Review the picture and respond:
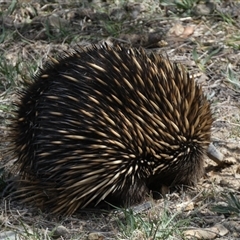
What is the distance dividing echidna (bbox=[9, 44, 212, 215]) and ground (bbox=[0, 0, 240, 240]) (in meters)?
0.16

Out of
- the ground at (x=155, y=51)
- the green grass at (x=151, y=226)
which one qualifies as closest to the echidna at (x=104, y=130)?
the ground at (x=155, y=51)

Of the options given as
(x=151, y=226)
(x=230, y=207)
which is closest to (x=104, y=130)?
(x=151, y=226)

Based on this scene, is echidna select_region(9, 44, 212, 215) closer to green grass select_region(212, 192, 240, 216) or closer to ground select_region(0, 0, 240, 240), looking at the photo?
ground select_region(0, 0, 240, 240)

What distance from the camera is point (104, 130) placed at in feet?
13.3

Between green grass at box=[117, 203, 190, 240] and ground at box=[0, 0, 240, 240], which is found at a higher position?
A: green grass at box=[117, 203, 190, 240]

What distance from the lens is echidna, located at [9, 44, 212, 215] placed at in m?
4.02

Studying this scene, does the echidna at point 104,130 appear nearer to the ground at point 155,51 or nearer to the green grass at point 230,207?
the ground at point 155,51

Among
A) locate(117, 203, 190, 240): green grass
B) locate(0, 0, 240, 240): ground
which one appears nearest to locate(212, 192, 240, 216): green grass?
locate(0, 0, 240, 240): ground

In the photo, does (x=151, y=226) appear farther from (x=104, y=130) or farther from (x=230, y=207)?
(x=104, y=130)

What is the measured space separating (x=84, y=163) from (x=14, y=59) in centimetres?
237

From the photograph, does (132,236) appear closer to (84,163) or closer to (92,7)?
(84,163)

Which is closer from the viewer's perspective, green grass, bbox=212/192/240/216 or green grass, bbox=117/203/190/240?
green grass, bbox=117/203/190/240

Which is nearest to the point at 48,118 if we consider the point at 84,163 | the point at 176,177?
the point at 84,163

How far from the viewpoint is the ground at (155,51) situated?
12.9 feet
